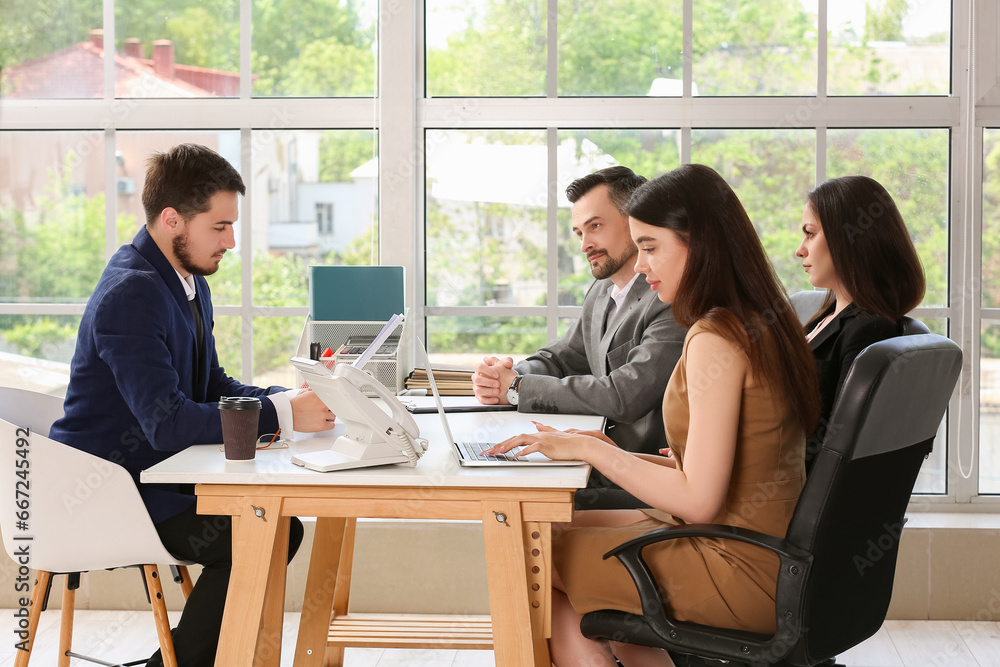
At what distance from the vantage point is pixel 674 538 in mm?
1646

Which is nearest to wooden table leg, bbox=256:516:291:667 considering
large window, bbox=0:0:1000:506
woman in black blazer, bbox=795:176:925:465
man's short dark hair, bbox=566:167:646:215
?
woman in black blazer, bbox=795:176:925:465

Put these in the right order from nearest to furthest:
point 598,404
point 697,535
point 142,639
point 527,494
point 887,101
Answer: point 697,535 → point 527,494 → point 598,404 → point 142,639 → point 887,101

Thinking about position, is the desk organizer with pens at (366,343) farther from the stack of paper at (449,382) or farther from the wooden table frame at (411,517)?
the wooden table frame at (411,517)

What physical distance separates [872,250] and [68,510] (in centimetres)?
190

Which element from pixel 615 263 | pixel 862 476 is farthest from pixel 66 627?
pixel 862 476

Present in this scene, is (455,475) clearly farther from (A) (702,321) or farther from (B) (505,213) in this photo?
(B) (505,213)

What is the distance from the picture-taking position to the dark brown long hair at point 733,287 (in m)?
1.63

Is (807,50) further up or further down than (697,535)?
further up

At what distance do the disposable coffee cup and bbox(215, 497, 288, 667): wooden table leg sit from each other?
11 centimetres

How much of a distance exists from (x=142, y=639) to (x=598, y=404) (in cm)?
173

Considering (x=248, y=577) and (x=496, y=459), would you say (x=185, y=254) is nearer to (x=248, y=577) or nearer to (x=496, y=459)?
(x=248, y=577)

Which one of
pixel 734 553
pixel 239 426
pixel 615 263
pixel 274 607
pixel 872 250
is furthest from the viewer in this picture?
pixel 615 263

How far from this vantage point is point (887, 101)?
3.12m

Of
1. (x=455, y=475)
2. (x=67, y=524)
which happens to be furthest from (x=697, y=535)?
(x=67, y=524)
